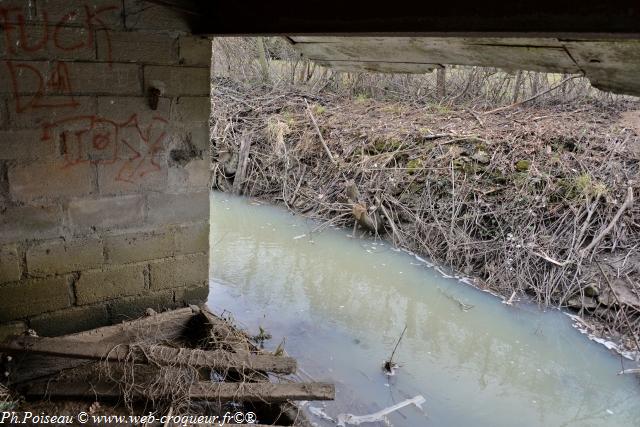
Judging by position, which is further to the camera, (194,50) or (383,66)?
(383,66)

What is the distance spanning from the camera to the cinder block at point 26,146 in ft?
9.86

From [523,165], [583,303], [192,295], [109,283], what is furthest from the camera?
[523,165]

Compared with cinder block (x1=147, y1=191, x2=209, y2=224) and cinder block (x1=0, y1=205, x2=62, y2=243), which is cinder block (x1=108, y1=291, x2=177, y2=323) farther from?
cinder block (x1=0, y1=205, x2=62, y2=243)

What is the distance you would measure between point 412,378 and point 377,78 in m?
8.25

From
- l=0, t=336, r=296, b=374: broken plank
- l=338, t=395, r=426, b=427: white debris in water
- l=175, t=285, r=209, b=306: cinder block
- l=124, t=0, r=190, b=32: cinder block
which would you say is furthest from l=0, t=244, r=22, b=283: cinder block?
l=338, t=395, r=426, b=427: white debris in water

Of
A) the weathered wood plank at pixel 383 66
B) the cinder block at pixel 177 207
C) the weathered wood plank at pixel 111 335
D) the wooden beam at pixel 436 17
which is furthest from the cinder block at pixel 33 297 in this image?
the weathered wood plank at pixel 383 66

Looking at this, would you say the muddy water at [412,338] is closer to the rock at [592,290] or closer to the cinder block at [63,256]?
the rock at [592,290]

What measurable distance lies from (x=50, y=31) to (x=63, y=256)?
1361mm

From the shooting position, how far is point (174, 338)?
3.75 meters

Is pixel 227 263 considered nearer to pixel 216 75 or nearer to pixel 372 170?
pixel 372 170

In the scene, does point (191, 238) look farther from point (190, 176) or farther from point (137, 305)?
point (137, 305)

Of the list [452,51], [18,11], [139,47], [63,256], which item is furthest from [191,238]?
[452,51]

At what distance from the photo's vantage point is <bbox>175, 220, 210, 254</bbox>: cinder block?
3.84 metres

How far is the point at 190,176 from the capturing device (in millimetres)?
3779
